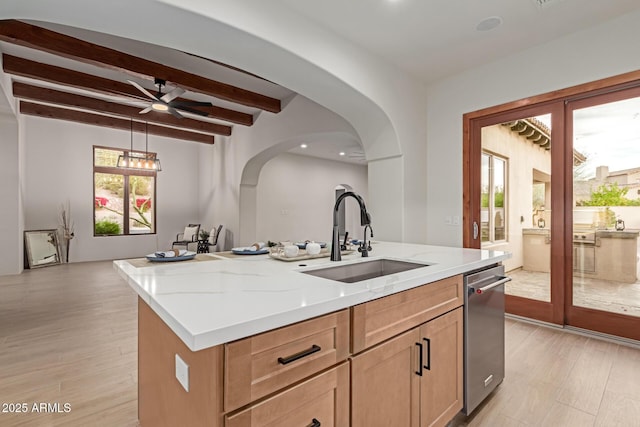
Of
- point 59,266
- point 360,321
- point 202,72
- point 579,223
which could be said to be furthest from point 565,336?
point 59,266

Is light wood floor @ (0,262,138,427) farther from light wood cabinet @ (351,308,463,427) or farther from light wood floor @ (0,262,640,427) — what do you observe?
light wood cabinet @ (351,308,463,427)

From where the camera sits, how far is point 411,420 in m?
1.38

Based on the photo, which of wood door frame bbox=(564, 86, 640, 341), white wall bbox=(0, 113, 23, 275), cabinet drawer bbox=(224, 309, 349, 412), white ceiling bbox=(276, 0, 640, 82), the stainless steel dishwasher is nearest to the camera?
cabinet drawer bbox=(224, 309, 349, 412)

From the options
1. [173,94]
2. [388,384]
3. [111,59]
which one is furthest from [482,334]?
[111,59]

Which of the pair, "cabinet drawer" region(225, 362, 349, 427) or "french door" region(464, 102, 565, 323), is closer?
"cabinet drawer" region(225, 362, 349, 427)

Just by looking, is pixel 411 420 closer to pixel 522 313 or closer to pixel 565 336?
pixel 565 336

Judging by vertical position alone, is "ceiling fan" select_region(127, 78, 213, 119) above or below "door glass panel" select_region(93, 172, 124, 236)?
above

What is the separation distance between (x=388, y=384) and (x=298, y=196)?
739 centimetres

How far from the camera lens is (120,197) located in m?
8.02

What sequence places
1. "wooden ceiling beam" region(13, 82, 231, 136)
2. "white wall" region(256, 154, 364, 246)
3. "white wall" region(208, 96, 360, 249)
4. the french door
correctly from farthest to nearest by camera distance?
"white wall" region(256, 154, 364, 246), "wooden ceiling beam" region(13, 82, 231, 136), "white wall" region(208, 96, 360, 249), the french door

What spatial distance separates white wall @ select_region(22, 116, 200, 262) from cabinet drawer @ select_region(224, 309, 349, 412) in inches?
332

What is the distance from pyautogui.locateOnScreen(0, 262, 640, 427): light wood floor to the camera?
1.83 meters

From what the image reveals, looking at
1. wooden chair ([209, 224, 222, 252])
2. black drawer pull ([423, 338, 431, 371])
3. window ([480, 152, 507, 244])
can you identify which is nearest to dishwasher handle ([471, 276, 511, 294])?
black drawer pull ([423, 338, 431, 371])

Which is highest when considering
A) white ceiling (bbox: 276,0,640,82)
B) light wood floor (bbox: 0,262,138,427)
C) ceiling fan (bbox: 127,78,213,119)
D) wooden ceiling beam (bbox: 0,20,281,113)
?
wooden ceiling beam (bbox: 0,20,281,113)
